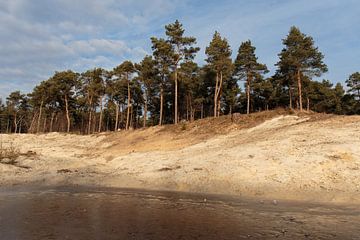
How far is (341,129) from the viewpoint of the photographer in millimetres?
32812

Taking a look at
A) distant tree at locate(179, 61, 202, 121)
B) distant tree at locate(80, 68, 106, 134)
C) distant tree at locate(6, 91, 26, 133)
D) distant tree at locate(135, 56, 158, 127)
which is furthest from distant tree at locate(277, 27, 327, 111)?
distant tree at locate(6, 91, 26, 133)

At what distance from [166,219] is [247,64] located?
59.8 meters

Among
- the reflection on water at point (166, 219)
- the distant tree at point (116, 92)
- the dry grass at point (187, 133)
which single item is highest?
the distant tree at point (116, 92)

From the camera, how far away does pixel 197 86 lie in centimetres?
8431

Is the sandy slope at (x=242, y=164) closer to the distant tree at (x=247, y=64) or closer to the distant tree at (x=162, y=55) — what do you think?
the distant tree at (x=162, y=55)

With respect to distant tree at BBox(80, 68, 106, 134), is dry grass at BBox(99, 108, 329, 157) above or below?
below

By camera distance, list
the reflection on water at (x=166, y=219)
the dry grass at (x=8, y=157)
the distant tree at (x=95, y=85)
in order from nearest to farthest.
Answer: the reflection on water at (x=166, y=219), the dry grass at (x=8, y=157), the distant tree at (x=95, y=85)

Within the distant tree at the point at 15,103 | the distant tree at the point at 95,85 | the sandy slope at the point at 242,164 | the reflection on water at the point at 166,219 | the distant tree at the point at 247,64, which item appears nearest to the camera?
the reflection on water at the point at 166,219

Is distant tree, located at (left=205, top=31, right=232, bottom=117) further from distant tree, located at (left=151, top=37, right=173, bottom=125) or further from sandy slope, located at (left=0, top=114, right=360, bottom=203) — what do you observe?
sandy slope, located at (left=0, top=114, right=360, bottom=203)

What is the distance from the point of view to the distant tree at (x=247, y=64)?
70562 mm

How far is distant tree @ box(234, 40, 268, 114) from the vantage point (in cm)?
7056

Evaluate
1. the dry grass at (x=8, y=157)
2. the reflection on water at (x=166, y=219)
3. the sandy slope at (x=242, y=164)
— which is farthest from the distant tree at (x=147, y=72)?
the reflection on water at (x=166, y=219)

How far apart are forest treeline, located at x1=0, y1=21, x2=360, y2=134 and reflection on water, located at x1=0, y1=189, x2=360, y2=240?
40.1 metres

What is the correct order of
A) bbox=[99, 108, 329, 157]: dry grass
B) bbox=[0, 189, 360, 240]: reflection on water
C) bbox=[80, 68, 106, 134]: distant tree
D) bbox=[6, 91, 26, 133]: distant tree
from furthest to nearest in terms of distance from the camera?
bbox=[6, 91, 26, 133]: distant tree
bbox=[80, 68, 106, 134]: distant tree
bbox=[99, 108, 329, 157]: dry grass
bbox=[0, 189, 360, 240]: reflection on water
